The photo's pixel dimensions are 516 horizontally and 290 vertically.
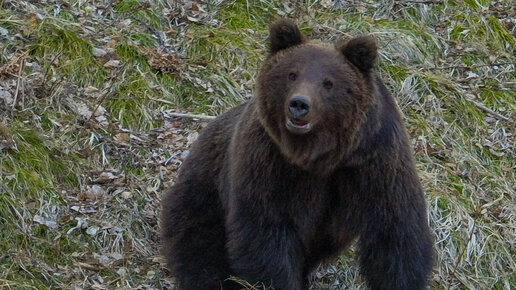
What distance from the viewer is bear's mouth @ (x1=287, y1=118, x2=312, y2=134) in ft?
19.0

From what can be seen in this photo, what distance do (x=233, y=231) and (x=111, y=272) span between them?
4.50ft

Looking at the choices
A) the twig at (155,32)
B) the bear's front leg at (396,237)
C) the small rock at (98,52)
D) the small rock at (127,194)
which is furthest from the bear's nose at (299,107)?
the twig at (155,32)

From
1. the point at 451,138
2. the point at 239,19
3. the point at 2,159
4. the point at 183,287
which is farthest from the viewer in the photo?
the point at 239,19

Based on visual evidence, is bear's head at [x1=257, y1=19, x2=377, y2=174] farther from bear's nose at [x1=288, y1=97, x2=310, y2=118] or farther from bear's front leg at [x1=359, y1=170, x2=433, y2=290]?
bear's front leg at [x1=359, y1=170, x2=433, y2=290]

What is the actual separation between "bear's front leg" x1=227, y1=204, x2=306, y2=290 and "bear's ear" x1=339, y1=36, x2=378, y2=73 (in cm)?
121

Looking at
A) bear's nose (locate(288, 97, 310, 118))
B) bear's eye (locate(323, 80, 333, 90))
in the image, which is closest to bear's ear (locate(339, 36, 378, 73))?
bear's eye (locate(323, 80, 333, 90))

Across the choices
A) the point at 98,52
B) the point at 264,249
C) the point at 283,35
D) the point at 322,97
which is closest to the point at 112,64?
the point at 98,52

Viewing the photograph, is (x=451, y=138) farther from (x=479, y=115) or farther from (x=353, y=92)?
(x=353, y=92)

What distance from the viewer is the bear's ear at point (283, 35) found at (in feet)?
20.3

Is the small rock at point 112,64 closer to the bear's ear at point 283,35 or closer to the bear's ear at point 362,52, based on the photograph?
the bear's ear at point 283,35

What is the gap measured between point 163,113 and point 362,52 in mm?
3139

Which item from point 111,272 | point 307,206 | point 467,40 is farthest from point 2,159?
point 467,40

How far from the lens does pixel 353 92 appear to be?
236 inches

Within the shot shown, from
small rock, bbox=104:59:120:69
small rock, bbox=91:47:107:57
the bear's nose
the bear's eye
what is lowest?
small rock, bbox=104:59:120:69
